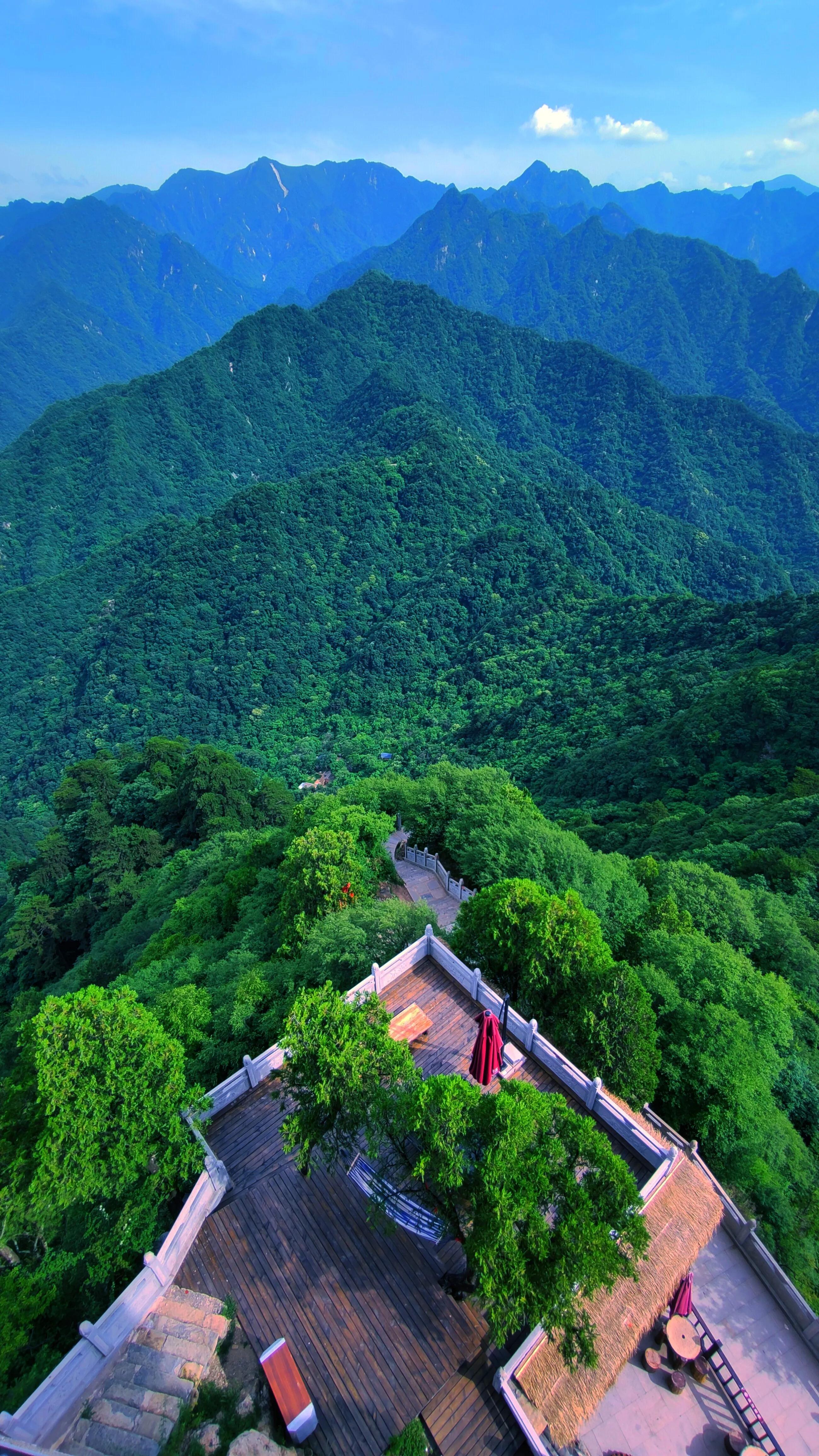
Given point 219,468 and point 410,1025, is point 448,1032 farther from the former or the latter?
point 219,468

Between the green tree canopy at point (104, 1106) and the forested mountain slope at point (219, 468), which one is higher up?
the forested mountain slope at point (219, 468)

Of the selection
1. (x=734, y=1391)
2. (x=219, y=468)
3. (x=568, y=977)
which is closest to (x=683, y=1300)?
(x=734, y=1391)

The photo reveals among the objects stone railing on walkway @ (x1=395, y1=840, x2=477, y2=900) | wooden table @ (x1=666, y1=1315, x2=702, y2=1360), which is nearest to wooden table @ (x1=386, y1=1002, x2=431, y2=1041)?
stone railing on walkway @ (x1=395, y1=840, x2=477, y2=900)

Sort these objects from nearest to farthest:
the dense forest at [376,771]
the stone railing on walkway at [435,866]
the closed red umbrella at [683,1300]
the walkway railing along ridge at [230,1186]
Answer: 1. the walkway railing along ridge at [230,1186]
2. the closed red umbrella at [683,1300]
3. the dense forest at [376,771]
4. the stone railing on walkway at [435,866]

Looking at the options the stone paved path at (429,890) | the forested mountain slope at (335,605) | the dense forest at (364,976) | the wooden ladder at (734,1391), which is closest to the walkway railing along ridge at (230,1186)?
the dense forest at (364,976)

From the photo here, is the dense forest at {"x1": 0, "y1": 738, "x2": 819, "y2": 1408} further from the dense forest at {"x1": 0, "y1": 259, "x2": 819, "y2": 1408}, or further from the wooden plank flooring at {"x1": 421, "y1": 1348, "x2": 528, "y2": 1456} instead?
the wooden plank flooring at {"x1": 421, "y1": 1348, "x2": 528, "y2": 1456}

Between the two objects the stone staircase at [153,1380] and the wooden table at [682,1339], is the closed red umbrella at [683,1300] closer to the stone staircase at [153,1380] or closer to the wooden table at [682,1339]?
the wooden table at [682,1339]

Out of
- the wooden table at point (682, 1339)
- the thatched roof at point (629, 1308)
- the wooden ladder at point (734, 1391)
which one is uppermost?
the thatched roof at point (629, 1308)
